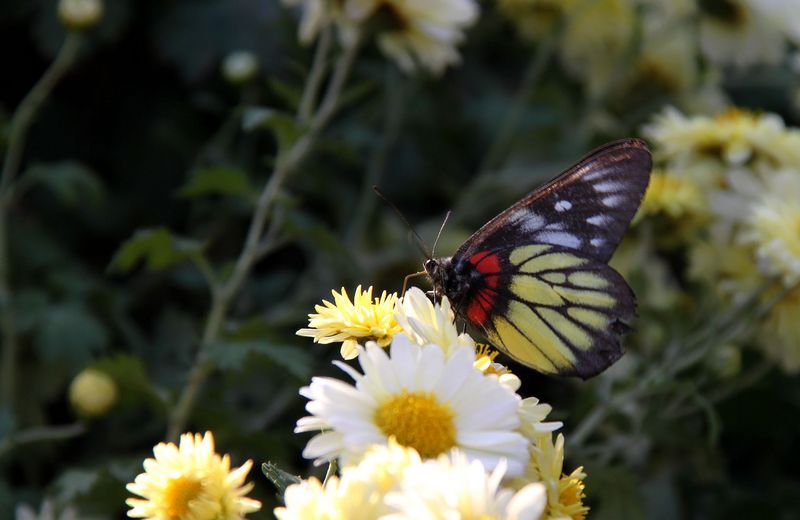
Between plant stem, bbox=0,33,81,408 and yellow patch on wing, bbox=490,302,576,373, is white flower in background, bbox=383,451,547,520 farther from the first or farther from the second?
plant stem, bbox=0,33,81,408

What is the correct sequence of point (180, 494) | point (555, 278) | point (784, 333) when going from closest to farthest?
1. point (180, 494)
2. point (555, 278)
3. point (784, 333)

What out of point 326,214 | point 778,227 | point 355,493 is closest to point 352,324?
point 355,493

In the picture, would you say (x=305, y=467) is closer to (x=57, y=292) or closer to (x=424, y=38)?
(x=57, y=292)

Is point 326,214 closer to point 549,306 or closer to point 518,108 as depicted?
point 518,108

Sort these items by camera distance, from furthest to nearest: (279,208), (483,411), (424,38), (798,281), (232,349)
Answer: (424,38)
(279,208)
(798,281)
(232,349)
(483,411)

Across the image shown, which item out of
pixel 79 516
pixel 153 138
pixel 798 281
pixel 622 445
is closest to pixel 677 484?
pixel 622 445
